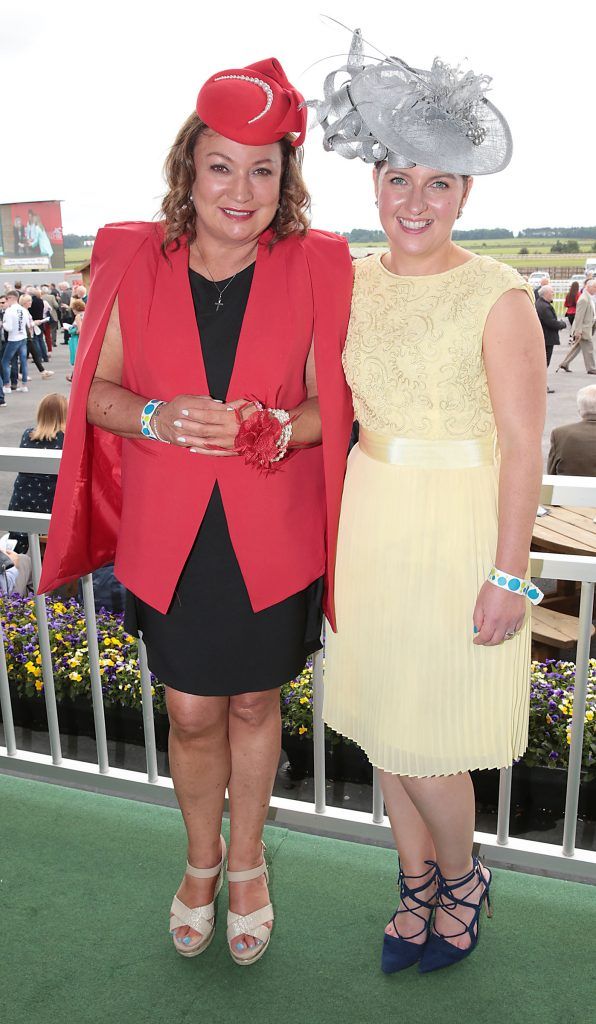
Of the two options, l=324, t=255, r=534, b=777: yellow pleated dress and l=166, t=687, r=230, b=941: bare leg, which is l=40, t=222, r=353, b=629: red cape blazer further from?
l=166, t=687, r=230, b=941: bare leg

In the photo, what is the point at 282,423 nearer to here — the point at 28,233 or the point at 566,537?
the point at 566,537

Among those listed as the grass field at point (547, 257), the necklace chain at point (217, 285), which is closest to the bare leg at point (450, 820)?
the necklace chain at point (217, 285)

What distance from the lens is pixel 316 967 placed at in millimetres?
1758

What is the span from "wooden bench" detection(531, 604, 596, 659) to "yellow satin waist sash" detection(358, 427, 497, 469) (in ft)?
7.41

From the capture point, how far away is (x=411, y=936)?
1.73 m

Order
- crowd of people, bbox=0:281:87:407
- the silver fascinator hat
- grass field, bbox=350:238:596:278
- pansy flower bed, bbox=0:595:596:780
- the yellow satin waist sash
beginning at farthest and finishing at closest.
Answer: grass field, bbox=350:238:596:278 < crowd of people, bbox=0:281:87:407 < pansy flower bed, bbox=0:595:596:780 < the yellow satin waist sash < the silver fascinator hat

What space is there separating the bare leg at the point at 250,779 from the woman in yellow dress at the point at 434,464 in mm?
158

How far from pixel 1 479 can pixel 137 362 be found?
7.23 meters

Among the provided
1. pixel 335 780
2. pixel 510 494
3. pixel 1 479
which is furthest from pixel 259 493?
pixel 1 479

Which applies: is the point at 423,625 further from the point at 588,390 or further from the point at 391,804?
the point at 588,390

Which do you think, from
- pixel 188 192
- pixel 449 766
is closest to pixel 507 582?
pixel 449 766

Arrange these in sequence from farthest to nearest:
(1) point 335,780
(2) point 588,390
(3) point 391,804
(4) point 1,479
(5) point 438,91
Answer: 1. (4) point 1,479
2. (2) point 588,390
3. (1) point 335,780
4. (3) point 391,804
5. (5) point 438,91

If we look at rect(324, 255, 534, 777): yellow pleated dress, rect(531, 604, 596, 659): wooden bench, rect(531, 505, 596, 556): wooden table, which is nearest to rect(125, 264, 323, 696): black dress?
rect(324, 255, 534, 777): yellow pleated dress

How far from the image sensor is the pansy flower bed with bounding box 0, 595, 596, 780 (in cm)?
279
